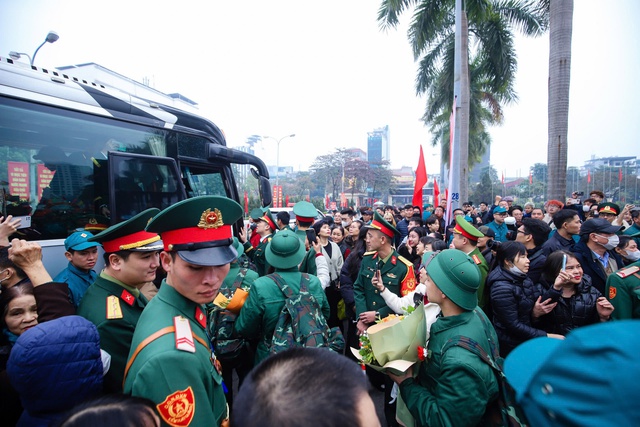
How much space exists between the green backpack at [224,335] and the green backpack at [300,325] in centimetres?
44

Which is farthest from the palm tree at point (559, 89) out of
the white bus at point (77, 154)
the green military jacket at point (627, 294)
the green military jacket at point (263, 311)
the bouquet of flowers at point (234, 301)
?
the bouquet of flowers at point (234, 301)

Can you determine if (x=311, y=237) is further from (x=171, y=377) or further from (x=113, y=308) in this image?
(x=171, y=377)

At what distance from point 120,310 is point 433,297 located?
201cm

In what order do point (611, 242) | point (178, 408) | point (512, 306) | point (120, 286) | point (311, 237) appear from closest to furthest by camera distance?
point (178, 408), point (120, 286), point (512, 306), point (611, 242), point (311, 237)

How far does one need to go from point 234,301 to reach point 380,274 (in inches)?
68.4

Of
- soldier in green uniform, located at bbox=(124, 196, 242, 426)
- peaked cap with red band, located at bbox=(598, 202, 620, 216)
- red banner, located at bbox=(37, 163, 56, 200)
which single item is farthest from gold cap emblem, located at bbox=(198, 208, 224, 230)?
peaked cap with red band, located at bbox=(598, 202, 620, 216)

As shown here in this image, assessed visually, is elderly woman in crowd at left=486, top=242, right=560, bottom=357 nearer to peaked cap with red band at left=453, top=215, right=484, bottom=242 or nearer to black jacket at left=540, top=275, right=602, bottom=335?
black jacket at left=540, top=275, right=602, bottom=335

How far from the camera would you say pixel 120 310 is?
2.10 meters

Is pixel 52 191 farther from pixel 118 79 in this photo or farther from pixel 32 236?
pixel 118 79

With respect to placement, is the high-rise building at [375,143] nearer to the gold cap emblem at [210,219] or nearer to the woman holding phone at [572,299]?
the woman holding phone at [572,299]

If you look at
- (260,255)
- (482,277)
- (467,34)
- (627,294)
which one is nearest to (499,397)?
(627,294)

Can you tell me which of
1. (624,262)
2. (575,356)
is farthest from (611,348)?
(624,262)

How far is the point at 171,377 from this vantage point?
1315 mm

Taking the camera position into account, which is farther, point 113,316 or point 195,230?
point 113,316
